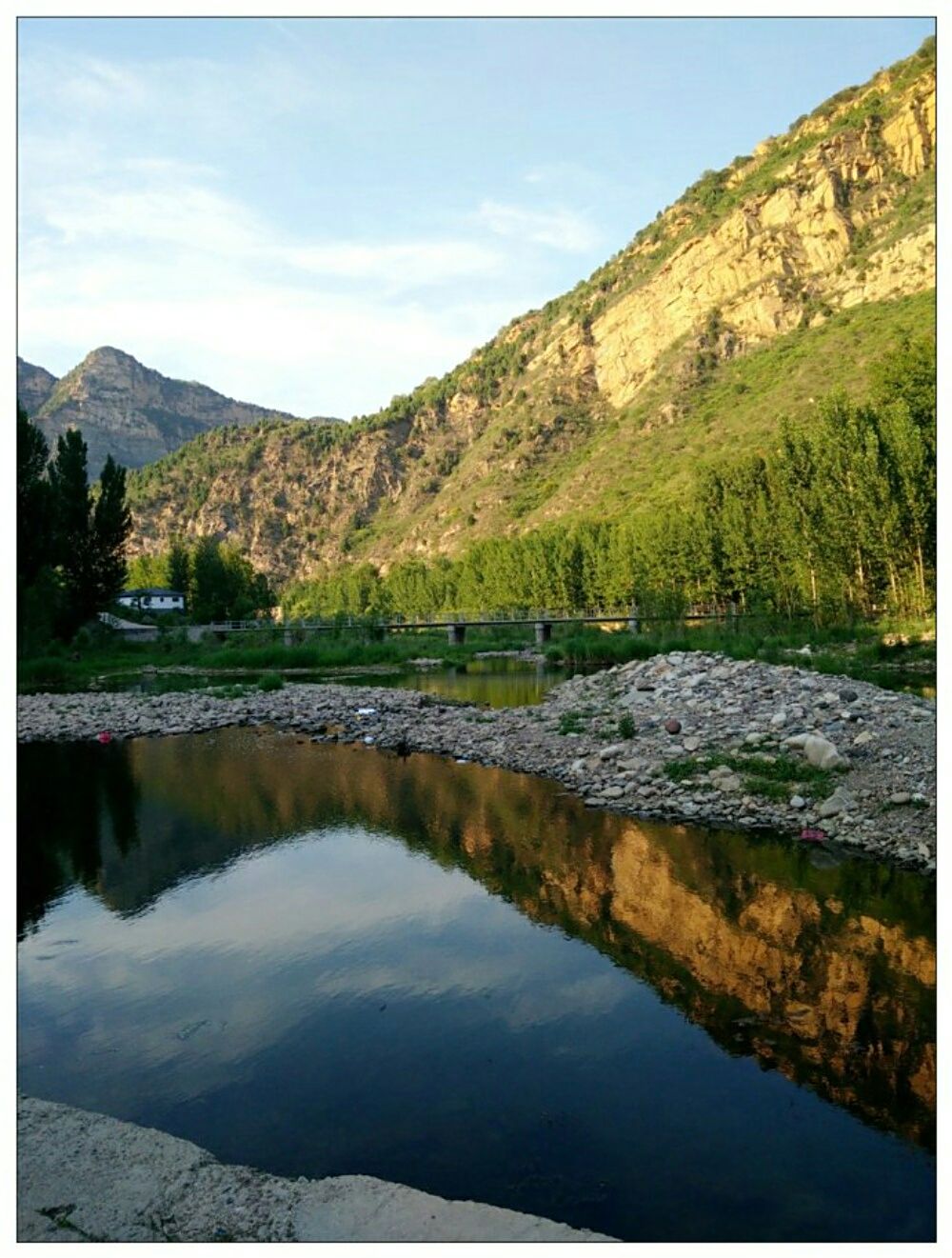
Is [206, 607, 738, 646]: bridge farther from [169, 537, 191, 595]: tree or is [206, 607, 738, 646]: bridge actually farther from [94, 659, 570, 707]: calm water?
[169, 537, 191, 595]: tree

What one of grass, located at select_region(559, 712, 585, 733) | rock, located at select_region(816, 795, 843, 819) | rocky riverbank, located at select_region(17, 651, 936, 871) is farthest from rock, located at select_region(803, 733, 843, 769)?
grass, located at select_region(559, 712, 585, 733)

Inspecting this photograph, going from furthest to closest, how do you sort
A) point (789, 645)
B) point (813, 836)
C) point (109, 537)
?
point (109, 537), point (789, 645), point (813, 836)

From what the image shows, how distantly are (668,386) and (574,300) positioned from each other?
57.7 metres

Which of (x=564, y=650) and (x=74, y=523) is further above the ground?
(x=74, y=523)

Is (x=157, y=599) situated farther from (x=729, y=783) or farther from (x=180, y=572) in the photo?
(x=729, y=783)

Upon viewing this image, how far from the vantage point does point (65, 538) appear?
39.6 metres

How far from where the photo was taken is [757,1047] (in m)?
5.75

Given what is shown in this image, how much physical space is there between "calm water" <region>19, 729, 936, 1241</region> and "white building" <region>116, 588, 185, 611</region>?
7795cm

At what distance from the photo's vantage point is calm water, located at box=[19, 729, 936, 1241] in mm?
4551

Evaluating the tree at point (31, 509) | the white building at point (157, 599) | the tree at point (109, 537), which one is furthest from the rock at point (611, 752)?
the white building at point (157, 599)

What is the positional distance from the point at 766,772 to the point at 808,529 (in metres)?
29.4

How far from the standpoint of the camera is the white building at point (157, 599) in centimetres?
8388

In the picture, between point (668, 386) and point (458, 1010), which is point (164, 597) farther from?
point (458, 1010)

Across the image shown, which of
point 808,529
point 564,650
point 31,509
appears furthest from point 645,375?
point 31,509
